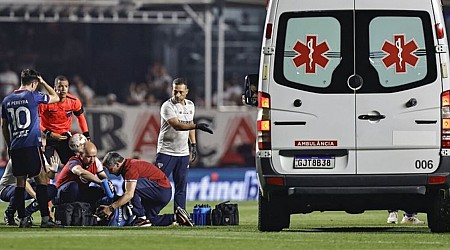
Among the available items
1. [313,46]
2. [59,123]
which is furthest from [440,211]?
[59,123]

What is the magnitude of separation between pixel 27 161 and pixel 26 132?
1.12 feet

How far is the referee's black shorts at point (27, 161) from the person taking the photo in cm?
1934

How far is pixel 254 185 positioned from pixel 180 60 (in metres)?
8.87

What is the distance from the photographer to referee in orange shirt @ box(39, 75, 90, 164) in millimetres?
22250

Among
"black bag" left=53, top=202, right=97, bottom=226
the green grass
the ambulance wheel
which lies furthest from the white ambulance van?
"black bag" left=53, top=202, right=97, bottom=226

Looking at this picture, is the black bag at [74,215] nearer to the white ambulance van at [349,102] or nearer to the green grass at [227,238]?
the green grass at [227,238]

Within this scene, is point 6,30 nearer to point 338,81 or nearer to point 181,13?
point 181,13

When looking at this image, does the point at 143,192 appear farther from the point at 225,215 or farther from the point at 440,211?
the point at 440,211

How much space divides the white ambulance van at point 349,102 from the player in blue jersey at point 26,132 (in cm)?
327

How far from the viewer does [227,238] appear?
56.4 ft

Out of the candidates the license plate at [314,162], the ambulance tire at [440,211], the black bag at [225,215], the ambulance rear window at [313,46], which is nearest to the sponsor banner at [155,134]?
the black bag at [225,215]

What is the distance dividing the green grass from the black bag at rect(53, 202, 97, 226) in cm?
58

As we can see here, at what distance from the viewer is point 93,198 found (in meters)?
20.8

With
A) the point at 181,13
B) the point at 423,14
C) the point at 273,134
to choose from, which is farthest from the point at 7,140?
the point at 181,13
